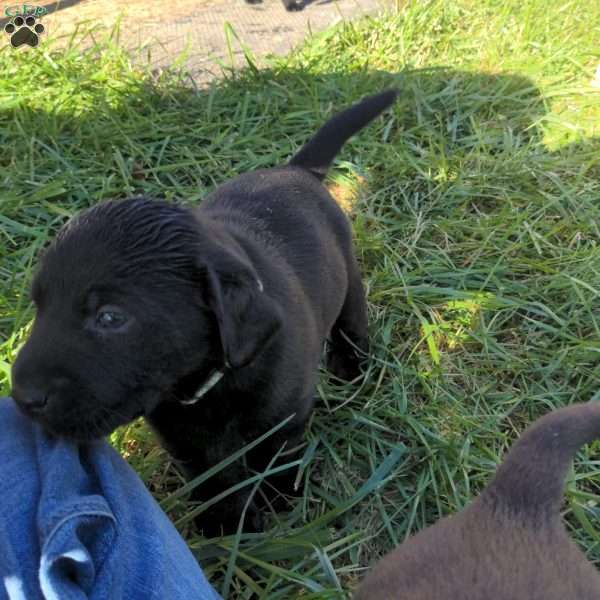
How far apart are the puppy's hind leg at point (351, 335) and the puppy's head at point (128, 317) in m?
0.87

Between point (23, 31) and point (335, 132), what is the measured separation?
2251 mm

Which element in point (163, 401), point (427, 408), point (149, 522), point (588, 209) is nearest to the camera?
point (149, 522)

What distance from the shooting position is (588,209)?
302 cm

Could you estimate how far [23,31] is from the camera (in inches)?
145

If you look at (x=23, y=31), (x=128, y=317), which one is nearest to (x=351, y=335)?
(x=128, y=317)

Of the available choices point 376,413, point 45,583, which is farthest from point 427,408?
point 45,583

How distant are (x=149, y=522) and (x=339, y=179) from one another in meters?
2.16

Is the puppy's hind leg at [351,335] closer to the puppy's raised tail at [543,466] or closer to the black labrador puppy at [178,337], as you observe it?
the black labrador puppy at [178,337]

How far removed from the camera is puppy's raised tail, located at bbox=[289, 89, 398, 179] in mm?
2318

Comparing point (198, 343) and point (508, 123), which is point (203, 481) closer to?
point (198, 343)

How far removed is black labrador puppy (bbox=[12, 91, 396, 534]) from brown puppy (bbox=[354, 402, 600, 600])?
0.53 metres

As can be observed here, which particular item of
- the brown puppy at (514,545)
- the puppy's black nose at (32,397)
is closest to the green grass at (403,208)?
the brown puppy at (514,545)

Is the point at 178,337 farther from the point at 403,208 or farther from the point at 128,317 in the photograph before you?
the point at 403,208

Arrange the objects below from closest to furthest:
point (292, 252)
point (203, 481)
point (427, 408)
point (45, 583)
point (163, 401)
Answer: point (45, 583) → point (163, 401) → point (203, 481) → point (292, 252) → point (427, 408)
